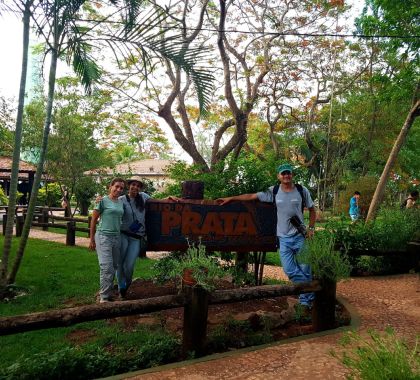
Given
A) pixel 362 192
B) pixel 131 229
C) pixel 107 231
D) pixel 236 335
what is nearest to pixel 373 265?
pixel 236 335

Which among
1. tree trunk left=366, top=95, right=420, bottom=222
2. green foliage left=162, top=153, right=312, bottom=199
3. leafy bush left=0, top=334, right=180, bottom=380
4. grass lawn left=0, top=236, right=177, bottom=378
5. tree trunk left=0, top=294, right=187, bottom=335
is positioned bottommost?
grass lawn left=0, top=236, right=177, bottom=378

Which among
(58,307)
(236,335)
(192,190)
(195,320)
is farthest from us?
(58,307)

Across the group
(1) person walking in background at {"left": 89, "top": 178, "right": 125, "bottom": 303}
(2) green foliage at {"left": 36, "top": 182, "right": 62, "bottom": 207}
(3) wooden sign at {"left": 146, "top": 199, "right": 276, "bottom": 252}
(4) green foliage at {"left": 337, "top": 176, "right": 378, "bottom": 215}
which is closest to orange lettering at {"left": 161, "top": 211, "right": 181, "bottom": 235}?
(3) wooden sign at {"left": 146, "top": 199, "right": 276, "bottom": 252}

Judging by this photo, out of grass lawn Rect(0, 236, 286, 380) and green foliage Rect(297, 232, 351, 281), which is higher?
green foliage Rect(297, 232, 351, 281)

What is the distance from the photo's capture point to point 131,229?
178 inches

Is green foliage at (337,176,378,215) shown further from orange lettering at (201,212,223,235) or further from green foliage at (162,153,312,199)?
orange lettering at (201,212,223,235)

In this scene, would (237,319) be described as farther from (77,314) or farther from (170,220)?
(77,314)

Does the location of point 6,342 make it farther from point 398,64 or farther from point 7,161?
point 7,161

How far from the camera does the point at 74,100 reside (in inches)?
651

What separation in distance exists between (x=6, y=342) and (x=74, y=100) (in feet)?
46.9

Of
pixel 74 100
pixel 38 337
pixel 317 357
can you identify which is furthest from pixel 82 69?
pixel 74 100

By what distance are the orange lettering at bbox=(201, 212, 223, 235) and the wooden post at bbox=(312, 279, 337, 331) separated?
127 centimetres

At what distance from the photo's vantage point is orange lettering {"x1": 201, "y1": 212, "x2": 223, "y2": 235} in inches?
179

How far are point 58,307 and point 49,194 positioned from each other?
62.4ft
